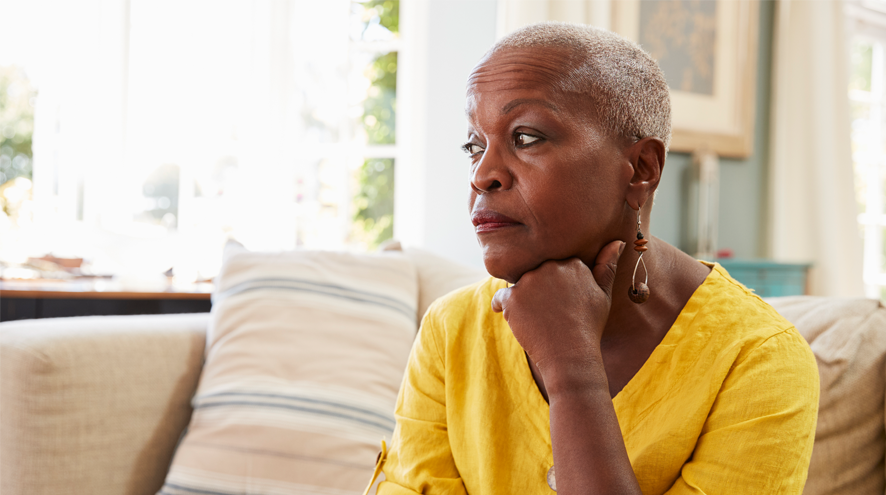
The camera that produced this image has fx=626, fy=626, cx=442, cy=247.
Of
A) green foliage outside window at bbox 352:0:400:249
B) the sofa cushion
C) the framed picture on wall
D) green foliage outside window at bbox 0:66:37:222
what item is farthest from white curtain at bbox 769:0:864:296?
green foliage outside window at bbox 0:66:37:222

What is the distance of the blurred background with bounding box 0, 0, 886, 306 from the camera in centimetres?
258

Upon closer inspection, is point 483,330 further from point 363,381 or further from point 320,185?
point 320,185

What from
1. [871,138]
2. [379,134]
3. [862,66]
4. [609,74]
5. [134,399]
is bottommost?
[134,399]

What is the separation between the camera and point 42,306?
1.92 meters

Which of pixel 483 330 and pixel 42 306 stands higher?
pixel 483 330

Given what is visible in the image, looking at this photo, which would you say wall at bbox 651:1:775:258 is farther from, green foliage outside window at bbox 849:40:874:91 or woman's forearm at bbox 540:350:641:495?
woman's forearm at bbox 540:350:641:495

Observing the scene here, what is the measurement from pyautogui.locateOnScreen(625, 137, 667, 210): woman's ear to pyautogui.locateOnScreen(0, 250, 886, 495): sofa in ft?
1.81

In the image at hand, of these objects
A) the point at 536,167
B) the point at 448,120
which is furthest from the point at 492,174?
the point at 448,120

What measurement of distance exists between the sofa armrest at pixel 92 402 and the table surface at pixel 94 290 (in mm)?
452

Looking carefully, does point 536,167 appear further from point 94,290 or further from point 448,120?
point 448,120

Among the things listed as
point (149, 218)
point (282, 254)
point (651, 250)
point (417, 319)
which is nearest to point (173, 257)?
point (149, 218)

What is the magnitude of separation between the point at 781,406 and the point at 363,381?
96 cm

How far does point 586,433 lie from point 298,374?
2.97 ft

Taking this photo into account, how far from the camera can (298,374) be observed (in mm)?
1451
